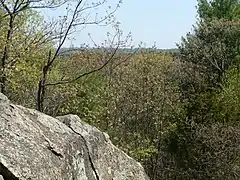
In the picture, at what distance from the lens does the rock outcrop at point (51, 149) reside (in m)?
5.14

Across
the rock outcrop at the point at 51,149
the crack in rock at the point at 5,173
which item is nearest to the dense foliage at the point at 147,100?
the rock outcrop at the point at 51,149

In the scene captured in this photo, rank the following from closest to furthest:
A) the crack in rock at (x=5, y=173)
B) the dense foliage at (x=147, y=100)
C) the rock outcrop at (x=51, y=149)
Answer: the crack in rock at (x=5, y=173), the rock outcrop at (x=51, y=149), the dense foliage at (x=147, y=100)

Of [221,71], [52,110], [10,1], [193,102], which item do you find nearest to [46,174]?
[10,1]

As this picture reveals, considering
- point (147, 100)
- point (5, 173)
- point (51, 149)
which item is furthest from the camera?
point (147, 100)

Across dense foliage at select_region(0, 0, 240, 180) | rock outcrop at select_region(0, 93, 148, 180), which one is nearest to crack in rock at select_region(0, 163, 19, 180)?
rock outcrop at select_region(0, 93, 148, 180)

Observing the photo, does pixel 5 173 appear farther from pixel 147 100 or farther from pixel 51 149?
pixel 147 100

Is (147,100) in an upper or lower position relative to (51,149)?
lower

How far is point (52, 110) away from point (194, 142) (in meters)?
5.80

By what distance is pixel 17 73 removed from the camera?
48.4 ft

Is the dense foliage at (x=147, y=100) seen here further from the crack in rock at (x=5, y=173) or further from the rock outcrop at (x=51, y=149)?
the crack in rock at (x=5, y=173)

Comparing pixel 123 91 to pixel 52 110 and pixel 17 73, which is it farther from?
pixel 17 73

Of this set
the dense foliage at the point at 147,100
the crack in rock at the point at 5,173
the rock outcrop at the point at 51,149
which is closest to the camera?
the crack in rock at the point at 5,173

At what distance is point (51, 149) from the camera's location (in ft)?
18.9

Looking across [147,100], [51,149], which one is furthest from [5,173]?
[147,100]
